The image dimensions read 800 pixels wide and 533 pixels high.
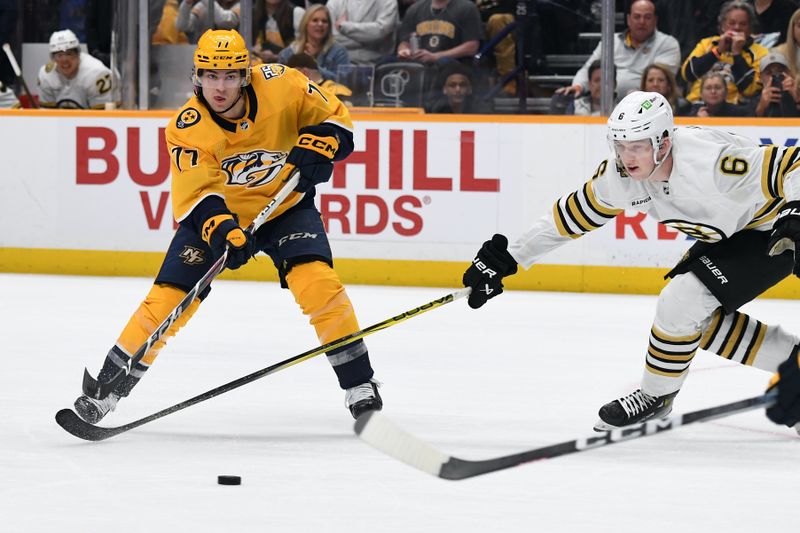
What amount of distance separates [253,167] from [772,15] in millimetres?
3296

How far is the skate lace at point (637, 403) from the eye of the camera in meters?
3.63

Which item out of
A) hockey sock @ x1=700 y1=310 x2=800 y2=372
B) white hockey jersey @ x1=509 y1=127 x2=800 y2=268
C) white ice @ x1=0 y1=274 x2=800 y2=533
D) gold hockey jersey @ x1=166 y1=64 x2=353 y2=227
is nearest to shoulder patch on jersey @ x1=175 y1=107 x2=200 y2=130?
gold hockey jersey @ x1=166 y1=64 x2=353 y2=227

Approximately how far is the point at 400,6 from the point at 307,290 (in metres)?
3.38

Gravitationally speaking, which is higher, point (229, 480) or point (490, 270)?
point (490, 270)

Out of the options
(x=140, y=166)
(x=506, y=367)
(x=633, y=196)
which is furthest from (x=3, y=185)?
(x=633, y=196)

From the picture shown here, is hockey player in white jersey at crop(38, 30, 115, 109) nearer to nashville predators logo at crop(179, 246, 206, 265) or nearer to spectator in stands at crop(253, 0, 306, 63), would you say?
spectator in stands at crop(253, 0, 306, 63)

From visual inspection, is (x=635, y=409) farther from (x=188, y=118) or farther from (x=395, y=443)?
(x=188, y=118)

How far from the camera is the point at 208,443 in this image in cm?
351

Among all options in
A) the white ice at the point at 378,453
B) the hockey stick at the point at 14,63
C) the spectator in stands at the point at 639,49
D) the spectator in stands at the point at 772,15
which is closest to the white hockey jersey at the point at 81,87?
the hockey stick at the point at 14,63

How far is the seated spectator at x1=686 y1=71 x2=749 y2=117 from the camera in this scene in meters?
6.36

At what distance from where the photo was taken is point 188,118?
3.73 metres

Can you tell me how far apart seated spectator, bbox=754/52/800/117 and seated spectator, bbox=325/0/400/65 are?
1800 millimetres

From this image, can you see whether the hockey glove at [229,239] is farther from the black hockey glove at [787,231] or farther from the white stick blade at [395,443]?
the black hockey glove at [787,231]

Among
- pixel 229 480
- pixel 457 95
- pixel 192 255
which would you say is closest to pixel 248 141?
pixel 192 255
